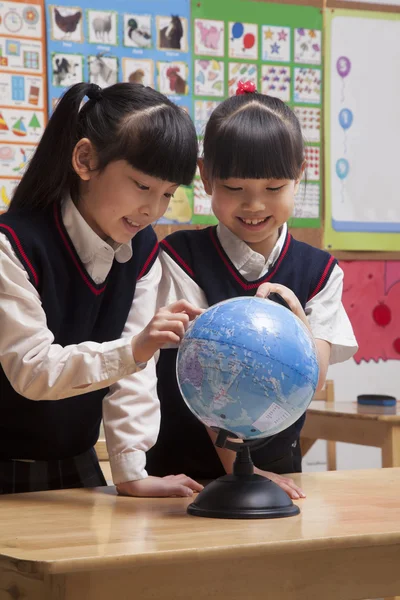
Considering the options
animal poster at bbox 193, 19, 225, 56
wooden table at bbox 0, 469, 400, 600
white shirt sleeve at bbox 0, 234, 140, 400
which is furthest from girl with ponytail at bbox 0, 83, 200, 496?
animal poster at bbox 193, 19, 225, 56

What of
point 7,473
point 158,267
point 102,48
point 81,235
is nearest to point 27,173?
point 81,235

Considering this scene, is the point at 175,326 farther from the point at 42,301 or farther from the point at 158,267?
the point at 158,267

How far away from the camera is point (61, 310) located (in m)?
1.78

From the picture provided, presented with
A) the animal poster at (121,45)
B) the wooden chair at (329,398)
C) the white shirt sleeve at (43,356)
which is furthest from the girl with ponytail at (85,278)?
the wooden chair at (329,398)

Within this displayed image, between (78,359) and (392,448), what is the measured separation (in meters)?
2.20

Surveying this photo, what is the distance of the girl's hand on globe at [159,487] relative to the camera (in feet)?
5.66

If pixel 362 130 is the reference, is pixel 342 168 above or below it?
below

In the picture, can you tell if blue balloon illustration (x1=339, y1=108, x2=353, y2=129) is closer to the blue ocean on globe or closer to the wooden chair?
the wooden chair

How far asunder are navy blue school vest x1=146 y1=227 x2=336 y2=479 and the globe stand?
1.48 ft

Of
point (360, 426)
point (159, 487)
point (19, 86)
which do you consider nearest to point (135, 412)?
point (159, 487)

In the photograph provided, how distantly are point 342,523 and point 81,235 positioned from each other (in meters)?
0.73

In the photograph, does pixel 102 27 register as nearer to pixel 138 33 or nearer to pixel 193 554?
pixel 138 33

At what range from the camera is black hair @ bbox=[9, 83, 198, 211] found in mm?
1732

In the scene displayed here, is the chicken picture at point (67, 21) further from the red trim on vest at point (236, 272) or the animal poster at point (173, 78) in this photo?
the red trim on vest at point (236, 272)
